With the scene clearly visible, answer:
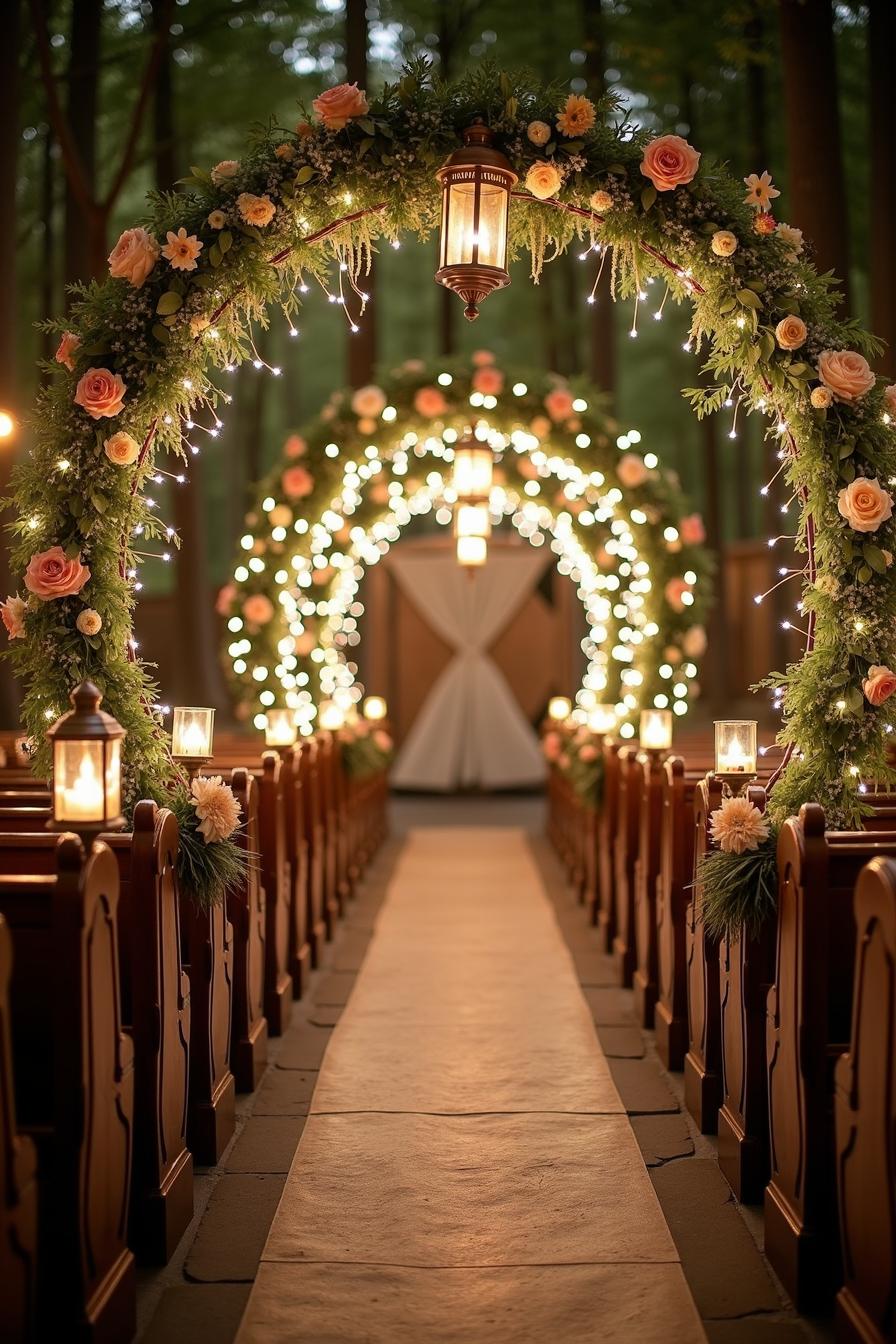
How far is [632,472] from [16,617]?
5.61 meters

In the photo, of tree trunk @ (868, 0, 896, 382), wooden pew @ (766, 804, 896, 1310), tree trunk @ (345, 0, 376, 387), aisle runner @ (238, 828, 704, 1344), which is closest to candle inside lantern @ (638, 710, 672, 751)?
aisle runner @ (238, 828, 704, 1344)

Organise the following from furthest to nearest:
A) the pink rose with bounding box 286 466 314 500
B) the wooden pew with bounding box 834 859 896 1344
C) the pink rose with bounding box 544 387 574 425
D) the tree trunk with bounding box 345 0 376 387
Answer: the tree trunk with bounding box 345 0 376 387
the pink rose with bounding box 286 466 314 500
the pink rose with bounding box 544 387 574 425
the wooden pew with bounding box 834 859 896 1344

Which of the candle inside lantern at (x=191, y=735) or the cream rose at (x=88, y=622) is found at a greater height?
the cream rose at (x=88, y=622)

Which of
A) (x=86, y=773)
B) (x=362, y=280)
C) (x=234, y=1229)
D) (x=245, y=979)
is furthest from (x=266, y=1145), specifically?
(x=362, y=280)

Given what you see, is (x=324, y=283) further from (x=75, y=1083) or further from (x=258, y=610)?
(x=258, y=610)

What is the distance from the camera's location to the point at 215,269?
4977 mm

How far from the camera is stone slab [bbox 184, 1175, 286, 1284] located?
363 cm

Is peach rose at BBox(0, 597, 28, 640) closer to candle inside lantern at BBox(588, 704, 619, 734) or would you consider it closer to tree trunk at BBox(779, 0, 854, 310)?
candle inside lantern at BBox(588, 704, 619, 734)

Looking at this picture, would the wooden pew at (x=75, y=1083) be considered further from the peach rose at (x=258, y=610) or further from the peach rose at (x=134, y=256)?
the peach rose at (x=258, y=610)

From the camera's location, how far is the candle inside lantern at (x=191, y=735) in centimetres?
543

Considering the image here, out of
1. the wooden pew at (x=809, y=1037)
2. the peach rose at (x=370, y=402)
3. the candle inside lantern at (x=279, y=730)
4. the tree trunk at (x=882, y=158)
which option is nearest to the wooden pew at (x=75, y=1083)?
the wooden pew at (x=809, y=1037)

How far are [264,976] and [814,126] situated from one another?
604 cm

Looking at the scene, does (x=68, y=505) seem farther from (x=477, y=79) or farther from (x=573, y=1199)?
(x=573, y=1199)

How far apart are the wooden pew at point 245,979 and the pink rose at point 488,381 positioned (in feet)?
16.5
